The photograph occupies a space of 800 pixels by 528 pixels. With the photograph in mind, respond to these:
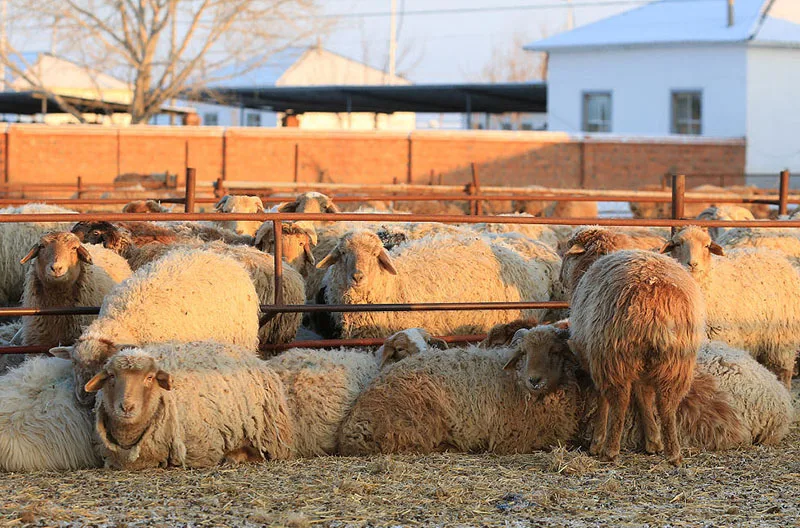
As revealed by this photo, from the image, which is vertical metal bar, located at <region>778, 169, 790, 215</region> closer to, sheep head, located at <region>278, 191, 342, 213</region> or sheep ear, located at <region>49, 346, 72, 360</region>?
sheep head, located at <region>278, 191, 342, 213</region>

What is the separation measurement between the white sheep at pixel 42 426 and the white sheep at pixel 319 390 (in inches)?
44.5

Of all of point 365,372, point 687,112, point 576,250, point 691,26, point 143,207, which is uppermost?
point 691,26

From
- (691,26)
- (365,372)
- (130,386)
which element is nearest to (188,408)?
(130,386)

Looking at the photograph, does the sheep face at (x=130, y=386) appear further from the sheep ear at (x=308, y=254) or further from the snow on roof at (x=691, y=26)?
the snow on roof at (x=691, y=26)

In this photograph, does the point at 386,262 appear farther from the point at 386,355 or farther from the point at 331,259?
the point at 386,355

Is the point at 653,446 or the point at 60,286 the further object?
the point at 60,286

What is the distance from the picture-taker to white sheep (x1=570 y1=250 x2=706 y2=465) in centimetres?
563

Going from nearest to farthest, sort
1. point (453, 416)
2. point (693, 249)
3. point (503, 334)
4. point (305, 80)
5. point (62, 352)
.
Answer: point (453, 416) < point (62, 352) < point (503, 334) < point (693, 249) < point (305, 80)

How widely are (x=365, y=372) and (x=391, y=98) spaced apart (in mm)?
32270

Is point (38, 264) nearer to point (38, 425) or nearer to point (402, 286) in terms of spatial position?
point (38, 425)

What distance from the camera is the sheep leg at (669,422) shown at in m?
5.70

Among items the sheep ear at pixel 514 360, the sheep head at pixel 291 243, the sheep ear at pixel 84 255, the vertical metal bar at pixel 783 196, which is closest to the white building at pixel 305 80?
the vertical metal bar at pixel 783 196

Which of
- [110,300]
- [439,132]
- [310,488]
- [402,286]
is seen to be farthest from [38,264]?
[439,132]

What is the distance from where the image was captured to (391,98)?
38.2m
